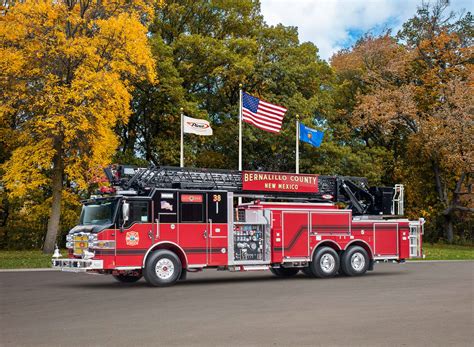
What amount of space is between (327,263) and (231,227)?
3.76 metres

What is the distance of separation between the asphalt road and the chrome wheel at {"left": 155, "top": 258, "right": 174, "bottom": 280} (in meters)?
0.42

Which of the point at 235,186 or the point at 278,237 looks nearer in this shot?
the point at 235,186

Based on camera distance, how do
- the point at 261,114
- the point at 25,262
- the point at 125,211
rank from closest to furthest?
the point at 125,211 < the point at 25,262 < the point at 261,114

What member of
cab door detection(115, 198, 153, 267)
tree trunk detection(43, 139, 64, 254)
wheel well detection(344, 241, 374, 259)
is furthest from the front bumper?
tree trunk detection(43, 139, 64, 254)

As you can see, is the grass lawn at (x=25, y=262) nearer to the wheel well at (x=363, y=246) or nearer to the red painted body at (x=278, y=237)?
the red painted body at (x=278, y=237)

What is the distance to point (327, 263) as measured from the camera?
70.8 ft

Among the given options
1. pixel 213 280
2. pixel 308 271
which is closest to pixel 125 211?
pixel 213 280

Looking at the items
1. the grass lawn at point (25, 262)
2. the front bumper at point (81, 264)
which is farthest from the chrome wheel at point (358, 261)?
the grass lawn at point (25, 262)

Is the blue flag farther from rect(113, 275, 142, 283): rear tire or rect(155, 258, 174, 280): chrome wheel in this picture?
rect(155, 258, 174, 280): chrome wheel

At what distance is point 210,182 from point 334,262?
4.93 meters

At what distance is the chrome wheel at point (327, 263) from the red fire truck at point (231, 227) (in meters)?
0.03

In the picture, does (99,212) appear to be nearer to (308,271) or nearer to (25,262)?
(308,271)

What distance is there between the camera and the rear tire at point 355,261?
2178cm

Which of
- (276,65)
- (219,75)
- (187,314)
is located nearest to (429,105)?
(276,65)
